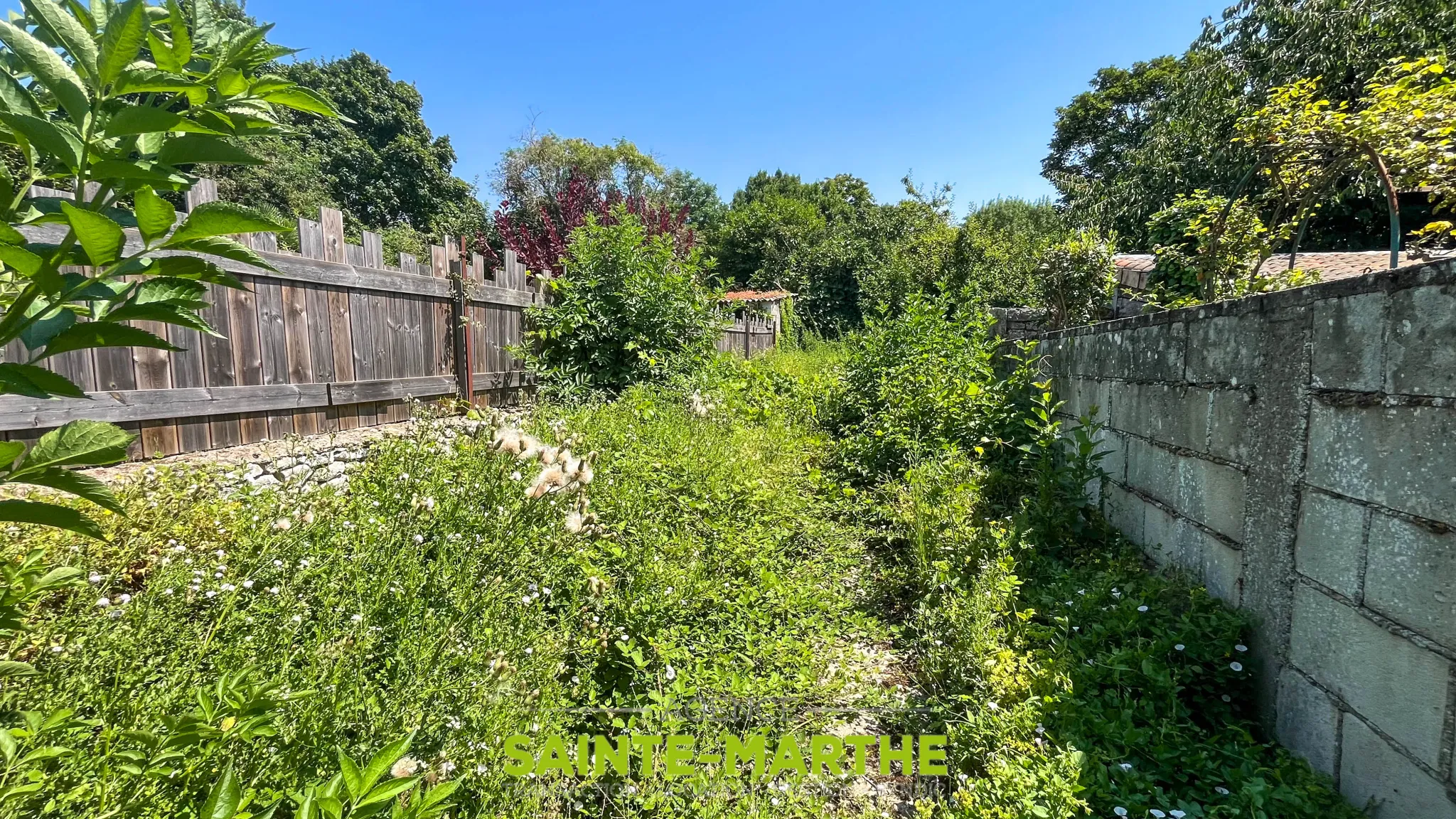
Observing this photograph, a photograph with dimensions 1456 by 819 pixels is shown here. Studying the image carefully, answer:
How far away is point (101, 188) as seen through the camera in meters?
0.67

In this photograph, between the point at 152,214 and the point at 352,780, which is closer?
the point at 152,214

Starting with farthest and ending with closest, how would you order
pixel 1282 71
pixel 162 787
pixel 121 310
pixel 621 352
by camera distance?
1. pixel 1282 71
2. pixel 621 352
3. pixel 162 787
4. pixel 121 310

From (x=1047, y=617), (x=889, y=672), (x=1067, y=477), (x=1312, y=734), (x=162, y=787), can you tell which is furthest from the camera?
(x=1067, y=477)

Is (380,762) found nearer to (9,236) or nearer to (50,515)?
(50,515)

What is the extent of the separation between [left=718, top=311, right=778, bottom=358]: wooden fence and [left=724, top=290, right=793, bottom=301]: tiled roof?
2382 mm

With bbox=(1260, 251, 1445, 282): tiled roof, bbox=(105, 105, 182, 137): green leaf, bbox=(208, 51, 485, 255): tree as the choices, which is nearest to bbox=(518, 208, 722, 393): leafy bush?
bbox=(105, 105, 182, 137): green leaf

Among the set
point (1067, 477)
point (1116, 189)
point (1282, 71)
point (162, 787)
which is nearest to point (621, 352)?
point (1067, 477)

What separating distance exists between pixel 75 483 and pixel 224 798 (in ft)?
1.32

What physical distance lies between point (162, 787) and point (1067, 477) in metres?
3.55

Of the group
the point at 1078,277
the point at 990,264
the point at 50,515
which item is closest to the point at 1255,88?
the point at 990,264

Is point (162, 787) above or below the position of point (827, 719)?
above

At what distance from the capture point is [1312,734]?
1700mm

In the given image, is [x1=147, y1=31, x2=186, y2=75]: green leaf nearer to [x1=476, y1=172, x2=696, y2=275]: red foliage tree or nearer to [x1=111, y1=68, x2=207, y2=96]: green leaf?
[x1=111, y1=68, x2=207, y2=96]: green leaf

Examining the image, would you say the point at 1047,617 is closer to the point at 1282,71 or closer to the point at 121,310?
the point at 121,310
